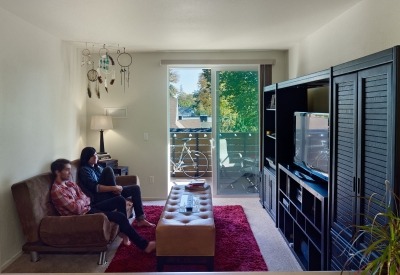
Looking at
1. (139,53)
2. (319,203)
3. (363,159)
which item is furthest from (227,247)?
(139,53)

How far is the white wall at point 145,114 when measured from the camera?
541cm

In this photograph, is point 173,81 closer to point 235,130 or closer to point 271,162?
point 235,130

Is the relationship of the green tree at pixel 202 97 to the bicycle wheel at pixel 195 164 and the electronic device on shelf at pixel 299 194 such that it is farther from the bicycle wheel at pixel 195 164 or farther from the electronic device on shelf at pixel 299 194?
the electronic device on shelf at pixel 299 194

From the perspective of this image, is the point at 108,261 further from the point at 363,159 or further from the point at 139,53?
the point at 139,53

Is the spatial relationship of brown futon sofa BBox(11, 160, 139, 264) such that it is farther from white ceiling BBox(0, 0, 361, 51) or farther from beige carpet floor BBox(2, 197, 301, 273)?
white ceiling BBox(0, 0, 361, 51)

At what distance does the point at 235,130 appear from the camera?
18.4ft

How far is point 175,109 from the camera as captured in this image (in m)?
7.01

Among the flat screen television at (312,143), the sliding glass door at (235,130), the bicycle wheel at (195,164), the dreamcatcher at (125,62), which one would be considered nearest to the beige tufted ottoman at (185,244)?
the flat screen television at (312,143)

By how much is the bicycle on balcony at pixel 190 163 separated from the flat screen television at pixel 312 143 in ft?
11.2

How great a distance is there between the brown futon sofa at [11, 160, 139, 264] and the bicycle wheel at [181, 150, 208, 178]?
4.11 m

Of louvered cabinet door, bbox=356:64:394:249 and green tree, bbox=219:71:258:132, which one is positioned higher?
green tree, bbox=219:71:258:132

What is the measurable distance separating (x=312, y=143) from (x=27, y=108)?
285 centimetres

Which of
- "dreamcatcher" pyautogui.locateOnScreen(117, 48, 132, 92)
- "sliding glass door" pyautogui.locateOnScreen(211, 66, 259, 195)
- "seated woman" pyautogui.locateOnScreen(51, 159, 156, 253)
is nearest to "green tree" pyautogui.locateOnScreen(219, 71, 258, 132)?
"sliding glass door" pyautogui.locateOnScreen(211, 66, 259, 195)

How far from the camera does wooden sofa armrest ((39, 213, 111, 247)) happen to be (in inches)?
121
